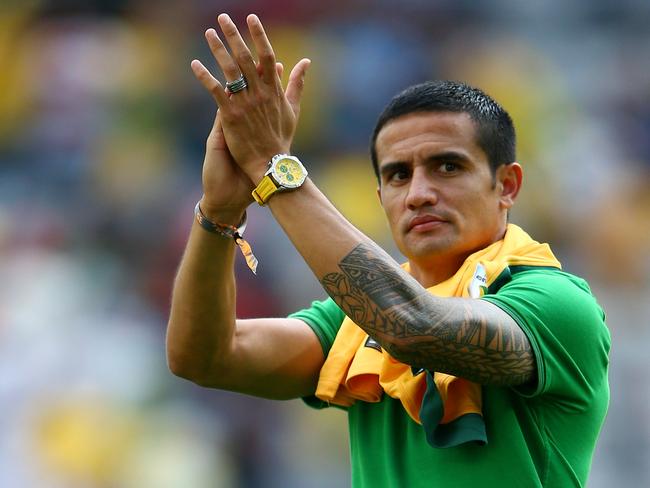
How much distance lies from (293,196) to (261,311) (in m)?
5.44

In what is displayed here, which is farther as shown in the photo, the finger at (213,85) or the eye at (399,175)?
the eye at (399,175)

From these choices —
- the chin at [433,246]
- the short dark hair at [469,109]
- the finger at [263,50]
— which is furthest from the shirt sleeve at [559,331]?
the finger at [263,50]

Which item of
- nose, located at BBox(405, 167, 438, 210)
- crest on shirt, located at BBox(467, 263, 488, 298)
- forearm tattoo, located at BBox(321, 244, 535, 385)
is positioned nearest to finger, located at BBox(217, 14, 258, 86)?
forearm tattoo, located at BBox(321, 244, 535, 385)

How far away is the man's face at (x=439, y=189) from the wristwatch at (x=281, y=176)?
559 mm

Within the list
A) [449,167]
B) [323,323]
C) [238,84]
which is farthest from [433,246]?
[238,84]

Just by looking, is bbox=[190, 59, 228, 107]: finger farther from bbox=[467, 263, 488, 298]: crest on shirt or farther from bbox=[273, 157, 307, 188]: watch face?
bbox=[467, 263, 488, 298]: crest on shirt

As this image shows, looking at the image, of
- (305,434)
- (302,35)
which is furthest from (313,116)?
(305,434)

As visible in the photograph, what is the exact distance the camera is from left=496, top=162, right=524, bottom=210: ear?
342 centimetres

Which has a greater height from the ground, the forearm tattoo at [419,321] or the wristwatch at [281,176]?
the wristwatch at [281,176]

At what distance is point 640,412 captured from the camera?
23.5ft

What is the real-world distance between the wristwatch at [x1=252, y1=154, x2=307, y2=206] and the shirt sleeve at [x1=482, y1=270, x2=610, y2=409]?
0.57m

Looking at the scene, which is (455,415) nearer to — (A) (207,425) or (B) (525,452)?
(B) (525,452)

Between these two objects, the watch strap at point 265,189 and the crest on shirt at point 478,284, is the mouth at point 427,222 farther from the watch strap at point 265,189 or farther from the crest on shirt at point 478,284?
the watch strap at point 265,189

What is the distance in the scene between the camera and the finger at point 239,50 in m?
2.67
